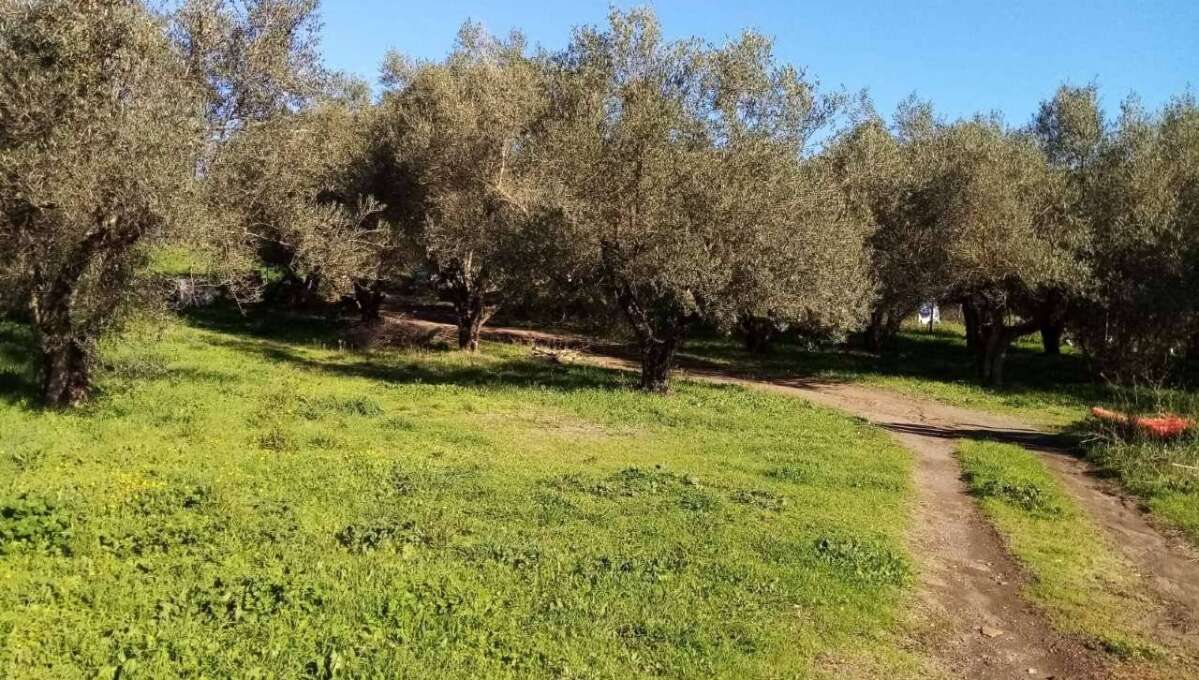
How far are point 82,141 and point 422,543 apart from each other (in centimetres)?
979

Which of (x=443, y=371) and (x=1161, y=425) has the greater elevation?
(x=1161, y=425)

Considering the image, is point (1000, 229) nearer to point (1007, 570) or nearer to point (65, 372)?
point (1007, 570)

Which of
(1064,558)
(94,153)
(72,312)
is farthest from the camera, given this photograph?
(72,312)

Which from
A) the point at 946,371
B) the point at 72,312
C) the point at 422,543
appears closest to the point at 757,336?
the point at 946,371

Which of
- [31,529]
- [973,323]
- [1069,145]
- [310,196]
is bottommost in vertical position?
[31,529]

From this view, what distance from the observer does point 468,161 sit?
29828 mm

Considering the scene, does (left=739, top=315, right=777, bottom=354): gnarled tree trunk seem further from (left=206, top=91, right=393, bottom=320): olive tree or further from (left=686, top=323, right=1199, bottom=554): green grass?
(left=206, top=91, right=393, bottom=320): olive tree

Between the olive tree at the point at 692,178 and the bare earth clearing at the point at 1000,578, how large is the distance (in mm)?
5305

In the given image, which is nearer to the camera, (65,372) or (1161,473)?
(1161,473)

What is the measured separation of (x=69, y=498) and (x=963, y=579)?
10572 mm

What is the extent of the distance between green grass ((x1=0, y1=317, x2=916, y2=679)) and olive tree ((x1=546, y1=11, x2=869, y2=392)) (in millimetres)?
4685

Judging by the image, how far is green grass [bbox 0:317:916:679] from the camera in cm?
727

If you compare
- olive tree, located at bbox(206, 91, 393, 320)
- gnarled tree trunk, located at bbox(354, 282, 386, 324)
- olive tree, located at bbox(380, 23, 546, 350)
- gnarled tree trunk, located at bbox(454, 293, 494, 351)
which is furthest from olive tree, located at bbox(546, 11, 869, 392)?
gnarled tree trunk, located at bbox(354, 282, 386, 324)

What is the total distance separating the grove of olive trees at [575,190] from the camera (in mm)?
15047
